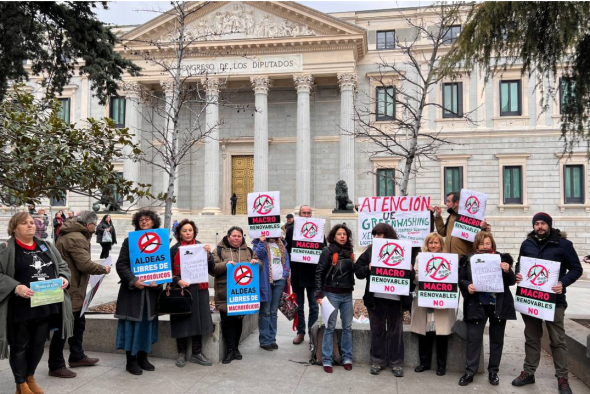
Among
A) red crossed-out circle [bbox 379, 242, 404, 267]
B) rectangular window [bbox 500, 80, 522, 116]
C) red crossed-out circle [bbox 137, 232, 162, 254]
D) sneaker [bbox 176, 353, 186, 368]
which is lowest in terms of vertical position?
sneaker [bbox 176, 353, 186, 368]

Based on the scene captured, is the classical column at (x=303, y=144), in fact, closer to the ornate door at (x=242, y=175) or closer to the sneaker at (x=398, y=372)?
the ornate door at (x=242, y=175)

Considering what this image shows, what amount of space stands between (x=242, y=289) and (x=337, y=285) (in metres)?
1.35

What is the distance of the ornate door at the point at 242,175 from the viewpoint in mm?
34875

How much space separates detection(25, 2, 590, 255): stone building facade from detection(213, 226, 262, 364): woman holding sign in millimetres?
23219

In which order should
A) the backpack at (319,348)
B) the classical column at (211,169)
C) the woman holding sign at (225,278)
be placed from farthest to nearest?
the classical column at (211,169)
the woman holding sign at (225,278)
the backpack at (319,348)

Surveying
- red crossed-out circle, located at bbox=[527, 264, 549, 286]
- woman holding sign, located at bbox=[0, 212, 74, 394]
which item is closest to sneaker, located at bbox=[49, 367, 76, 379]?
woman holding sign, located at bbox=[0, 212, 74, 394]

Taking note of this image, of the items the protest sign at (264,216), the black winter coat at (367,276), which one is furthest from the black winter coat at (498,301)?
the protest sign at (264,216)

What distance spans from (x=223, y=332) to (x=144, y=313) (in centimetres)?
120

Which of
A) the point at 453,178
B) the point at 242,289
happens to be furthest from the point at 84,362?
the point at 453,178

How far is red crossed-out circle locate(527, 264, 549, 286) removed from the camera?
5.66 m

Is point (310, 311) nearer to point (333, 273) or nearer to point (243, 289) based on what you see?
point (243, 289)

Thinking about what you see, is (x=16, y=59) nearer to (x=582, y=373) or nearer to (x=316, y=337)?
(x=316, y=337)

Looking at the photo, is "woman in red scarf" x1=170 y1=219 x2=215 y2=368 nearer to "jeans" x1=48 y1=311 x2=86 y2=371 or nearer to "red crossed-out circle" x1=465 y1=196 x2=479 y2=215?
"jeans" x1=48 y1=311 x2=86 y2=371

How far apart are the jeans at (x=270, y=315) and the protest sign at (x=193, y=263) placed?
1285 mm
